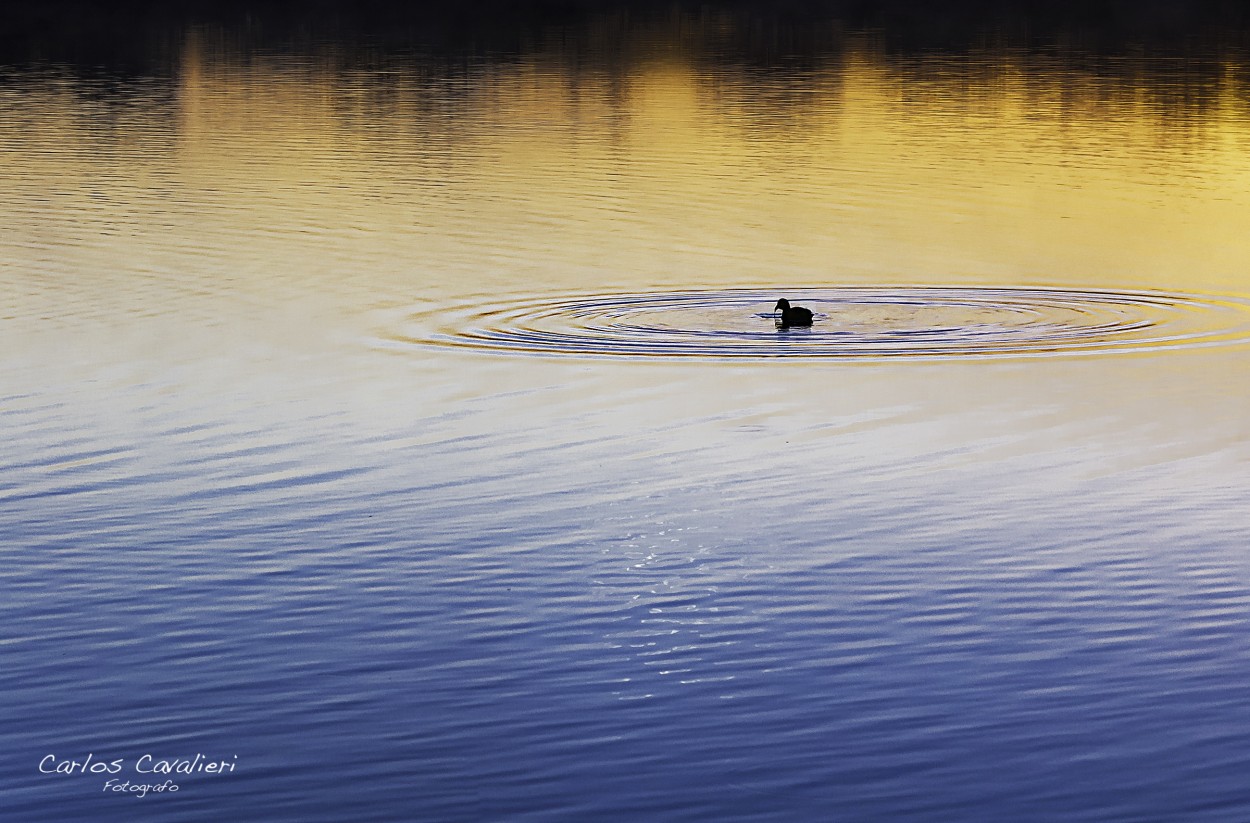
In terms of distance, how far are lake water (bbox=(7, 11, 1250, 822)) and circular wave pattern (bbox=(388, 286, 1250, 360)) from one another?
0.12 metres

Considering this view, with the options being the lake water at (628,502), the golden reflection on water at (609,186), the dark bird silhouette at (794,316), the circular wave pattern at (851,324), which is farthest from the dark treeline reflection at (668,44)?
the dark bird silhouette at (794,316)

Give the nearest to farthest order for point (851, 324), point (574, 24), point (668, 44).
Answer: point (851, 324), point (668, 44), point (574, 24)

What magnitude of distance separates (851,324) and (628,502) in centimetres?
976

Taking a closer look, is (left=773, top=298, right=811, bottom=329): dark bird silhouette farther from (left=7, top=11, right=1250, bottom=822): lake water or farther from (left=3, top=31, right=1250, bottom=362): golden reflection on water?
(left=3, top=31, right=1250, bottom=362): golden reflection on water

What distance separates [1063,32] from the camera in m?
112

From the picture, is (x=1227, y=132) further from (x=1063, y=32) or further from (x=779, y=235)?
(x=1063, y=32)

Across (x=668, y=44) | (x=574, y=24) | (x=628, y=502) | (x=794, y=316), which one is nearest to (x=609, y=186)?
(x=794, y=316)

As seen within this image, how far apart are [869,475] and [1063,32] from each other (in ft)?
316

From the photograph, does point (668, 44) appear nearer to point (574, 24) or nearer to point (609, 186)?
point (574, 24)

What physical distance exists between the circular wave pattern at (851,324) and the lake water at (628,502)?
0.12 m

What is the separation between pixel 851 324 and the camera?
27969 mm

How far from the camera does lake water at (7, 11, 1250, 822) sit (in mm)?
12836

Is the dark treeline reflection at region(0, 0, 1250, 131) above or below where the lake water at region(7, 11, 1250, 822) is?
above

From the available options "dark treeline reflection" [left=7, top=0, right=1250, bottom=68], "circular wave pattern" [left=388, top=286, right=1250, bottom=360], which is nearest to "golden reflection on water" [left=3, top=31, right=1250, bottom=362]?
"circular wave pattern" [left=388, top=286, right=1250, bottom=360]
